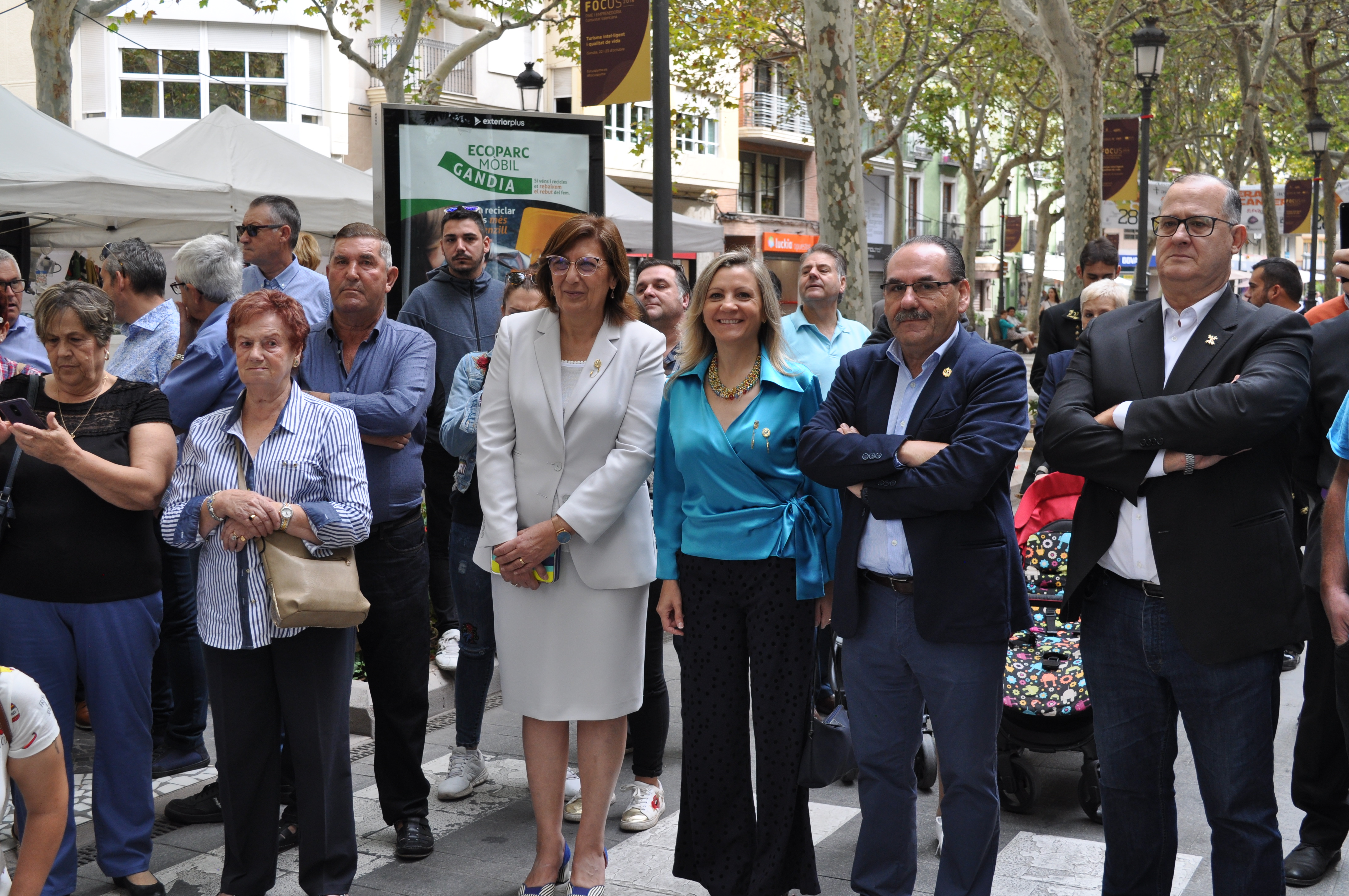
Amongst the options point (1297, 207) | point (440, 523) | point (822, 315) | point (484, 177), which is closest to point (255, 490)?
point (440, 523)

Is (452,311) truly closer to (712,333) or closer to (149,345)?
(149,345)

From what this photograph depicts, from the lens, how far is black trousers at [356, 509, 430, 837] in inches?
177

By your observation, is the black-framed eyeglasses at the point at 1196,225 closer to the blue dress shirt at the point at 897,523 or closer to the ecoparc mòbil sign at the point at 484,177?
the blue dress shirt at the point at 897,523

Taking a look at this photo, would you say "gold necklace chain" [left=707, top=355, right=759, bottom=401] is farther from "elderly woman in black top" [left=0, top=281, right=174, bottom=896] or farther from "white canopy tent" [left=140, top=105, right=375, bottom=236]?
"white canopy tent" [left=140, top=105, right=375, bottom=236]

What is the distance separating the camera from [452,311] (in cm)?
605

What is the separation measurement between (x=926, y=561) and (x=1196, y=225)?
1123mm

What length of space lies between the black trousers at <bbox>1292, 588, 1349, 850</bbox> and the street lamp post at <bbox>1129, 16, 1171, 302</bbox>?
37.2ft

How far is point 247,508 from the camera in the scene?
3.73m

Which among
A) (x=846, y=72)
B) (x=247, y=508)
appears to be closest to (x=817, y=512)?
(x=247, y=508)

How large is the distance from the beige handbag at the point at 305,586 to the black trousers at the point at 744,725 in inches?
40.2

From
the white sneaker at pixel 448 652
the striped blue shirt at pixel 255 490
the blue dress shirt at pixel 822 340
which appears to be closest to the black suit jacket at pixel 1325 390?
the blue dress shirt at pixel 822 340

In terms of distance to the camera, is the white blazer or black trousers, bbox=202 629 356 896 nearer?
black trousers, bbox=202 629 356 896

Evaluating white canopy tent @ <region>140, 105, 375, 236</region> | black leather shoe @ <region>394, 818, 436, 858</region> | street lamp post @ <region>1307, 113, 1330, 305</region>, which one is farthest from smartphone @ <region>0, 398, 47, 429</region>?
street lamp post @ <region>1307, 113, 1330, 305</region>

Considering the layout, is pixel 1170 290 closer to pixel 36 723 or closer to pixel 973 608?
pixel 973 608
